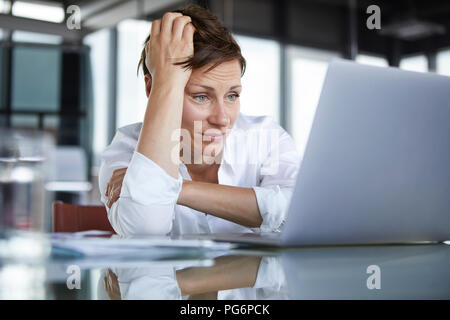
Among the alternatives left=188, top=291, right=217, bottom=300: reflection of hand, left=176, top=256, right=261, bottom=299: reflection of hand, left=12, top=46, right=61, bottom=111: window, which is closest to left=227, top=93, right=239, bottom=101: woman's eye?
left=176, top=256, right=261, bottom=299: reflection of hand

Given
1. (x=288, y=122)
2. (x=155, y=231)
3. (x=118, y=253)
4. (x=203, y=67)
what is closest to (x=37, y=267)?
(x=118, y=253)

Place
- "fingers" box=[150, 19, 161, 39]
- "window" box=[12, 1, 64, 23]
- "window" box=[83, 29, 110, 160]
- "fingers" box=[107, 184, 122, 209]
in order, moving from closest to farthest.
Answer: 1. "fingers" box=[107, 184, 122, 209]
2. "fingers" box=[150, 19, 161, 39]
3. "window" box=[12, 1, 64, 23]
4. "window" box=[83, 29, 110, 160]

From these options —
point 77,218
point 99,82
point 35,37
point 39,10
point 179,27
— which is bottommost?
point 77,218

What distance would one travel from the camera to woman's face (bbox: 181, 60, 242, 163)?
3.76ft

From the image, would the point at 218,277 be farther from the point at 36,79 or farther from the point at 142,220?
the point at 36,79

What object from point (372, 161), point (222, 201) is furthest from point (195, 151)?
point (372, 161)

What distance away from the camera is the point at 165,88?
0.94 meters

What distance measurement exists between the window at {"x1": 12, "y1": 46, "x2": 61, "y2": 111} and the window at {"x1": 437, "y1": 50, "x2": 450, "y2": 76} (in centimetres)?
343

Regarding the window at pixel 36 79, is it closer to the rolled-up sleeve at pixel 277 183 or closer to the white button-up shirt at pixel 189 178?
the white button-up shirt at pixel 189 178

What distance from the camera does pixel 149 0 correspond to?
4375 millimetres

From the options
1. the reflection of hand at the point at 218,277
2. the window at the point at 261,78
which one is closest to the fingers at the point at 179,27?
the reflection of hand at the point at 218,277

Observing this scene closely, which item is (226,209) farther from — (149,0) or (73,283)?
(149,0)

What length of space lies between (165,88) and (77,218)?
49cm

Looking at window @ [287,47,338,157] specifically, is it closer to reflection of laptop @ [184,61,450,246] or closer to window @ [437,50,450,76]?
window @ [437,50,450,76]
